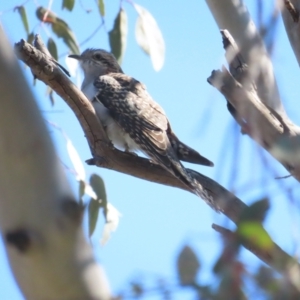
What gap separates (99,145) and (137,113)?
0.89 metres

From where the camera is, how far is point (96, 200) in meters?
4.08

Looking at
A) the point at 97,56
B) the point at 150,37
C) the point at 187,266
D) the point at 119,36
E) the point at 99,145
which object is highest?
the point at 97,56

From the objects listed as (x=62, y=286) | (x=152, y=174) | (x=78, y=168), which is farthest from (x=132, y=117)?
(x=62, y=286)

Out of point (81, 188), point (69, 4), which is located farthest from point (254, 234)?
point (69, 4)

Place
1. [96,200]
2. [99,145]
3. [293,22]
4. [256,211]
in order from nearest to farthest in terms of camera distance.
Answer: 1. [256,211]
2. [293,22]
3. [99,145]
4. [96,200]

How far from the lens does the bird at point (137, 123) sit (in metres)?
3.91

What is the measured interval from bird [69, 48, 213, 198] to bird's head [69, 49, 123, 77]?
0.66 metres

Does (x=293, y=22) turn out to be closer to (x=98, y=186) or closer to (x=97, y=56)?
(x=98, y=186)

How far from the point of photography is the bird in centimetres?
391

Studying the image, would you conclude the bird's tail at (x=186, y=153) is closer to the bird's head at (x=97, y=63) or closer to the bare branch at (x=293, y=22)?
the bare branch at (x=293, y=22)

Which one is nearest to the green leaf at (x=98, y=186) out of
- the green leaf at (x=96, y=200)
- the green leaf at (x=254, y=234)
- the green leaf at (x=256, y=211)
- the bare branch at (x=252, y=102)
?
the green leaf at (x=96, y=200)

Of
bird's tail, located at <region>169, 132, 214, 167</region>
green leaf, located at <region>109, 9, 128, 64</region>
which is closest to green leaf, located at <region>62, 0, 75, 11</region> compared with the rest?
green leaf, located at <region>109, 9, 128, 64</region>

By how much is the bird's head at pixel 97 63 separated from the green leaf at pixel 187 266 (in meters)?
4.43

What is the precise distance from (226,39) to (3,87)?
5.24 ft
